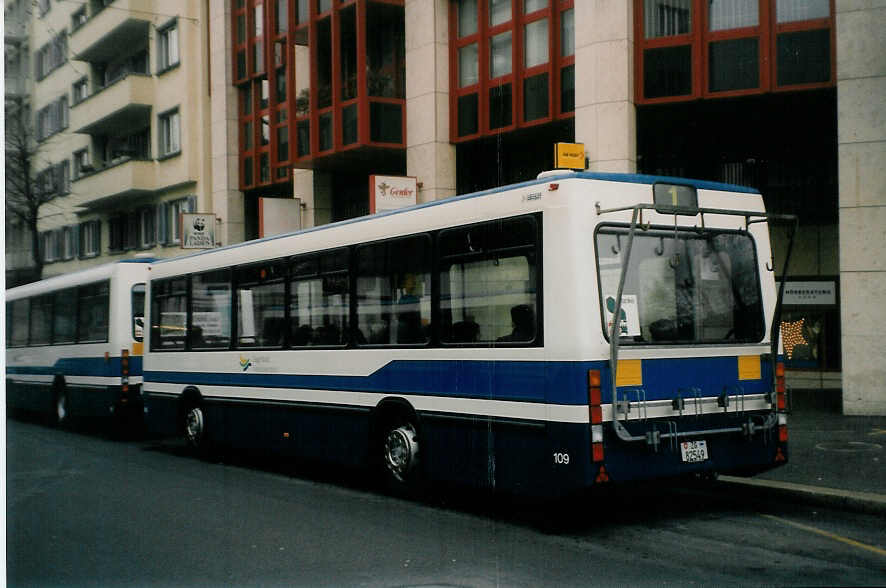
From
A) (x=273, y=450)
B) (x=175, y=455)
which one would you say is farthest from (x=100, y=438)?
(x=273, y=450)

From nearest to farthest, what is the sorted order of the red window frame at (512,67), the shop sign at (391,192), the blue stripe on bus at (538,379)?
the blue stripe on bus at (538,379) < the red window frame at (512,67) < the shop sign at (391,192)

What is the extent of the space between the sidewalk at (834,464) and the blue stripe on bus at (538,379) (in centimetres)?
115

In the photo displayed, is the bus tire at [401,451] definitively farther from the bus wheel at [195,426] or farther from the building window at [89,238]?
the bus wheel at [195,426]

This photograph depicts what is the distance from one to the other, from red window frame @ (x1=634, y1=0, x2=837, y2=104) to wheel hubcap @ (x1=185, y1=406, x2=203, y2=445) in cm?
897

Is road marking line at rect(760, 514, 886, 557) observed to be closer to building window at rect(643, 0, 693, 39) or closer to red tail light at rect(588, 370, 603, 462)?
red tail light at rect(588, 370, 603, 462)

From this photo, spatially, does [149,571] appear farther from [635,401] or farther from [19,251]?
[635,401]

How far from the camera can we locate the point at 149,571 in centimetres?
725

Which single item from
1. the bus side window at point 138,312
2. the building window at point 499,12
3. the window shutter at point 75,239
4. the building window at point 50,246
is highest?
the building window at point 499,12

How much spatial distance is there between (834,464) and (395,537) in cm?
525

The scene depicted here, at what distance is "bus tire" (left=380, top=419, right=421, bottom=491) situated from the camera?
973 cm

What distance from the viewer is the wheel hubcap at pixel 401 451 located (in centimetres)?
973

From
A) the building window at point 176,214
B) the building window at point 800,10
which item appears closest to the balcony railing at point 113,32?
the building window at point 176,214

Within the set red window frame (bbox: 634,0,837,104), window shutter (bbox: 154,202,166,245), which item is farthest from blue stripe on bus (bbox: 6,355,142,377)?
red window frame (bbox: 634,0,837,104)

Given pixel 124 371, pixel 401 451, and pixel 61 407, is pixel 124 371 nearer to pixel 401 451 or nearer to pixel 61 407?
pixel 61 407
